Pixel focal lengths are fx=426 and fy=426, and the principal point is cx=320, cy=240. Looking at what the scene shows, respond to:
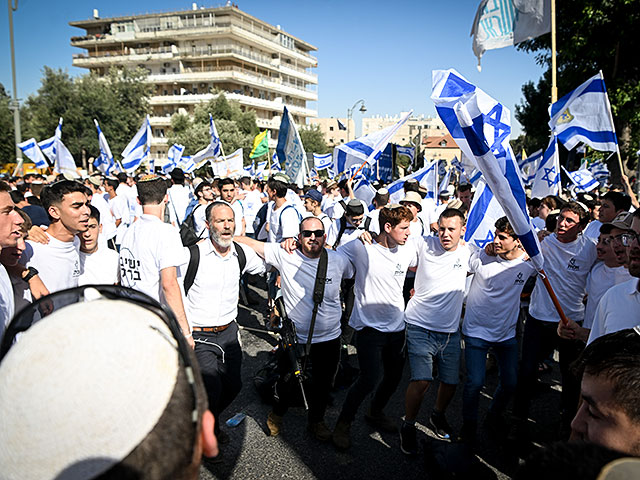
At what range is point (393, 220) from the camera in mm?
3891

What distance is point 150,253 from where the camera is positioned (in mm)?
3379

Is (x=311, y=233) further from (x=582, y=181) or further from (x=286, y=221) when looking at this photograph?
(x=582, y=181)

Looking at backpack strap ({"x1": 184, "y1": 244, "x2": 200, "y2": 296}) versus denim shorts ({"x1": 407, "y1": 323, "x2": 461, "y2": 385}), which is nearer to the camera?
backpack strap ({"x1": 184, "y1": 244, "x2": 200, "y2": 296})

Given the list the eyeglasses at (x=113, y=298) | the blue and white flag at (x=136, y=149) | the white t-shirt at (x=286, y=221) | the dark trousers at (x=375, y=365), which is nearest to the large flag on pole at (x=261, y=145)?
the blue and white flag at (x=136, y=149)

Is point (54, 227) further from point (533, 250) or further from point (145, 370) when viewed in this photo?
point (533, 250)

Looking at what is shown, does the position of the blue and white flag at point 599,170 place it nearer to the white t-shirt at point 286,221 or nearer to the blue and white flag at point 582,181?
the blue and white flag at point 582,181

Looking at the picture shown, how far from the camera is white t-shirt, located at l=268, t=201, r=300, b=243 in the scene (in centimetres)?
668

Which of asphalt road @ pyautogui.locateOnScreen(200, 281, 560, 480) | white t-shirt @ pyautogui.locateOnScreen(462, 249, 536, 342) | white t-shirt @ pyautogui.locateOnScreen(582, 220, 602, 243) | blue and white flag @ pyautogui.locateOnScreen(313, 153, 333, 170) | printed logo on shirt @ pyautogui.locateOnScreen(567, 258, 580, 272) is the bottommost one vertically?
asphalt road @ pyautogui.locateOnScreen(200, 281, 560, 480)

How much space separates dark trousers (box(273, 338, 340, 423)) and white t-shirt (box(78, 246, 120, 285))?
1837mm

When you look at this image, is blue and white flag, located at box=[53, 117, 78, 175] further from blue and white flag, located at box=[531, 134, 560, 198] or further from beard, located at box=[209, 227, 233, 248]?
blue and white flag, located at box=[531, 134, 560, 198]

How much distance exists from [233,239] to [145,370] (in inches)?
123

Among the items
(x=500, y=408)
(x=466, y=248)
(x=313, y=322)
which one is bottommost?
(x=500, y=408)

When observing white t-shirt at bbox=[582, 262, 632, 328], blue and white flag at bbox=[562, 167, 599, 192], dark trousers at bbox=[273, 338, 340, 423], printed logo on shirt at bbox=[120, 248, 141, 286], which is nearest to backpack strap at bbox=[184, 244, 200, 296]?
printed logo on shirt at bbox=[120, 248, 141, 286]

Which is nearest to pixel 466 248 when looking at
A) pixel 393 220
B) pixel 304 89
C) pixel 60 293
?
pixel 393 220
